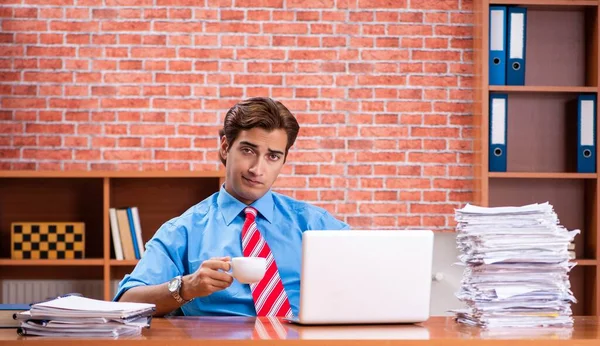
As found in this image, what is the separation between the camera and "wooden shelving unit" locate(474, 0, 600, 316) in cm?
408

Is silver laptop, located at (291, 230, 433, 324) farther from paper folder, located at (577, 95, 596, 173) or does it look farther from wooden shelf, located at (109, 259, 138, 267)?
paper folder, located at (577, 95, 596, 173)

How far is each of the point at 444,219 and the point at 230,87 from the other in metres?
1.25

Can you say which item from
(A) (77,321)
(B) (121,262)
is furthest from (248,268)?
(B) (121,262)

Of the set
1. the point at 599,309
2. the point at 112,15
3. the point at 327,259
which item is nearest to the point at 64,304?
the point at 327,259

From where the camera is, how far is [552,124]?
4.10m

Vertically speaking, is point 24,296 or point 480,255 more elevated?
point 480,255

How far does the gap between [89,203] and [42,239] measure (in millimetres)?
288

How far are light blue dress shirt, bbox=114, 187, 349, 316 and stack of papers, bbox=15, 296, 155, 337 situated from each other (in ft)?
1.82

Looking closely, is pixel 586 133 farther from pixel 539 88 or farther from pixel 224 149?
pixel 224 149

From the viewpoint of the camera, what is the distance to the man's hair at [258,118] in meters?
2.51

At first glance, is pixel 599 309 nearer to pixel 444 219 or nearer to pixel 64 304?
pixel 444 219

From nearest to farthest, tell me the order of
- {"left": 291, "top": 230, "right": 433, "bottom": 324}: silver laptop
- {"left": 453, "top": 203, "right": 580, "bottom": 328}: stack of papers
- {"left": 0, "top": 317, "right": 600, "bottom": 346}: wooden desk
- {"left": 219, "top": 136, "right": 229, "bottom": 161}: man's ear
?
1. {"left": 0, "top": 317, "right": 600, "bottom": 346}: wooden desk
2. {"left": 291, "top": 230, "right": 433, "bottom": 324}: silver laptop
3. {"left": 453, "top": 203, "right": 580, "bottom": 328}: stack of papers
4. {"left": 219, "top": 136, "right": 229, "bottom": 161}: man's ear

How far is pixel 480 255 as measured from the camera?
Result: 2.00 meters

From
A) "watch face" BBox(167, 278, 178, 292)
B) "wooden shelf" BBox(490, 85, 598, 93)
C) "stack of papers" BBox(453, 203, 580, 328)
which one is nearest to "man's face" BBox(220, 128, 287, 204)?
"watch face" BBox(167, 278, 178, 292)
